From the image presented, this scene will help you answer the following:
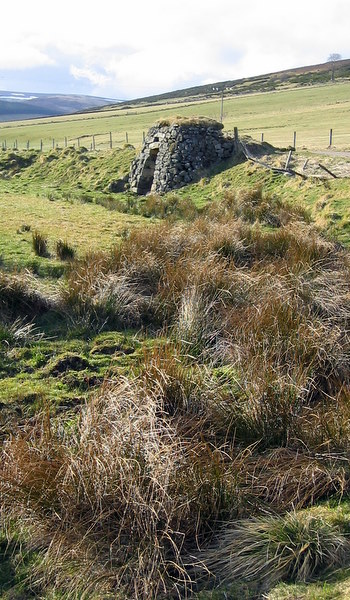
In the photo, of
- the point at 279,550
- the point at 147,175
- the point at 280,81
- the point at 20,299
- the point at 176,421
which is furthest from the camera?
the point at 280,81

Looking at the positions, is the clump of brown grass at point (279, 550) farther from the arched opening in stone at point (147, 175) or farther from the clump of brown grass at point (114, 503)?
the arched opening in stone at point (147, 175)

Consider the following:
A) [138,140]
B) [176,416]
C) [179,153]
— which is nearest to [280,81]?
[138,140]

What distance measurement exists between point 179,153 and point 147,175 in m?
1.96

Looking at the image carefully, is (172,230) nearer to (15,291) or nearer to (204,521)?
(15,291)

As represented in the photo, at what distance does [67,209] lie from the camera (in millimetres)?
16500

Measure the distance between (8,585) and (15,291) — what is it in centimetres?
485

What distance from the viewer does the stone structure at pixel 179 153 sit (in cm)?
2266

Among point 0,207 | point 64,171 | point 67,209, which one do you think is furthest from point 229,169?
point 64,171

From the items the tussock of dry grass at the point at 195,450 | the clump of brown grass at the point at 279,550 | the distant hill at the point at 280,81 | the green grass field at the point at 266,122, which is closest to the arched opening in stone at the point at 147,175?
the green grass field at the point at 266,122

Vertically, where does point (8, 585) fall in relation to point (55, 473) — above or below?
below

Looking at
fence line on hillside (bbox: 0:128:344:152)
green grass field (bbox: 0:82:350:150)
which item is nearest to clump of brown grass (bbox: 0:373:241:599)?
fence line on hillside (bbox: 0:128:344:152)

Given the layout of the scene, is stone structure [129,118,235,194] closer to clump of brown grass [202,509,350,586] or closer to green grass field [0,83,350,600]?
green grass field [0,83,350,600]

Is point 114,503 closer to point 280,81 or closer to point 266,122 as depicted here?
point 266,122

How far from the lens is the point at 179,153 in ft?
75.4
